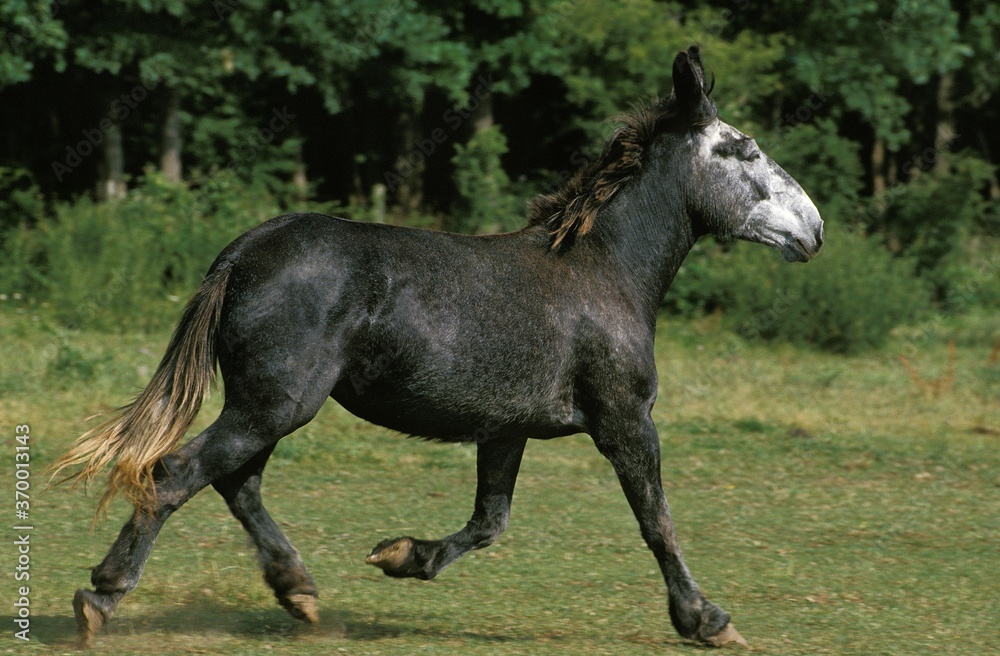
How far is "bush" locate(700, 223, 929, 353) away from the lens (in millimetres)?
16969

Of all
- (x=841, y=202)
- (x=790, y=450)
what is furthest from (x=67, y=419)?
(x=841, y=202)

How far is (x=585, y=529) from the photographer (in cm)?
848

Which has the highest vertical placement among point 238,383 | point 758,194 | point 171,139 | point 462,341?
point 758,194

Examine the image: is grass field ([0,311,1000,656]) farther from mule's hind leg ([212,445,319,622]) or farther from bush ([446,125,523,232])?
bush ([446,125,523,232])

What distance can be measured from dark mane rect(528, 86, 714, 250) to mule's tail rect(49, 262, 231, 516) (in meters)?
1.66

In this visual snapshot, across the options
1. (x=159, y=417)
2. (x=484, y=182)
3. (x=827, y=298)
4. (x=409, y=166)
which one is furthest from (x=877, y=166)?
(x=159, y=417)

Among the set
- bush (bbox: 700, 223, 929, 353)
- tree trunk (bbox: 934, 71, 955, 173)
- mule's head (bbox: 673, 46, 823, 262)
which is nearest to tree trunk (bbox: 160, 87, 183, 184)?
bush (bbox: 700, 223, 929, 353)

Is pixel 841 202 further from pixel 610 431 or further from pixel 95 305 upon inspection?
pixel 610 431

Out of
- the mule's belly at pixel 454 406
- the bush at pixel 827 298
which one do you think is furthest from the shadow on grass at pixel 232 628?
the bush at pixel 827 298

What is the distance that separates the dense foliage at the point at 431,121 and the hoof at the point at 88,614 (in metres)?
11.0

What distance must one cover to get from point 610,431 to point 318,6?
42.7 feet

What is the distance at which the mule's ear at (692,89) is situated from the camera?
582cm

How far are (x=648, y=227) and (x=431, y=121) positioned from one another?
1663 cm

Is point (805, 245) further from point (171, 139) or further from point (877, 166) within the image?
point (877, 166)
